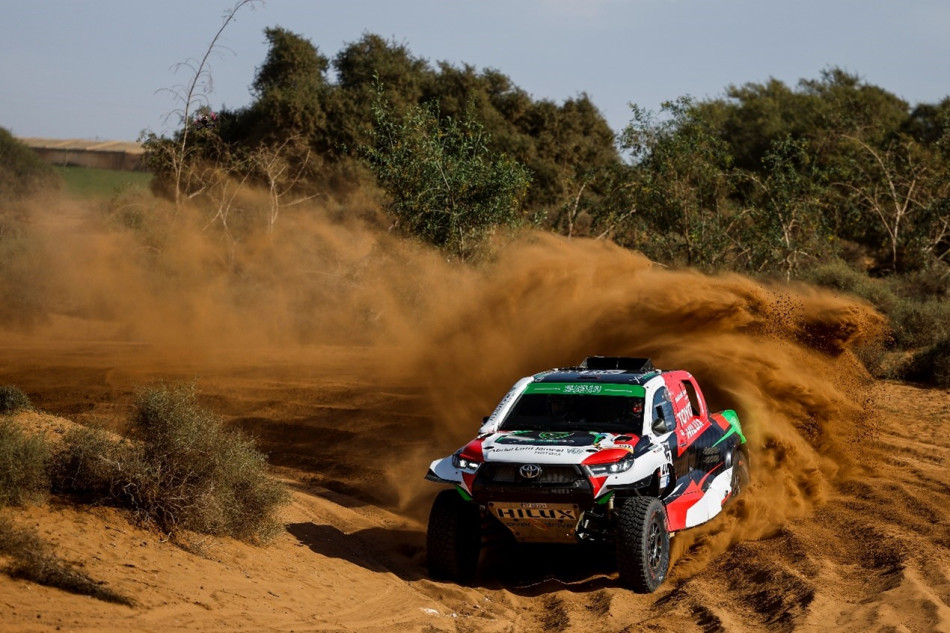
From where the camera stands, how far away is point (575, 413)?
9.60 metres

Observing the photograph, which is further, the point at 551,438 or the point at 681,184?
the point at 681,184

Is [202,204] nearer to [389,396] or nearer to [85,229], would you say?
[85,229]

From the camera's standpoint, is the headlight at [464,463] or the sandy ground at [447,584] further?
the headlight at [464,463]

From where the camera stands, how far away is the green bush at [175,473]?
330 inches

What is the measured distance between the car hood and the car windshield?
174 millimetres

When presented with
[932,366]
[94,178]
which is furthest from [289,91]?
[932,366]

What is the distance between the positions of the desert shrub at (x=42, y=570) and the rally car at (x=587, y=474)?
2958 millimetres

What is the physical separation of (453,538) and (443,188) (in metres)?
10.5

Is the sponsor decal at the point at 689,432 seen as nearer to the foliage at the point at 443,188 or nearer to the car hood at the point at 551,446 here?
the car hood at the point at 551,446

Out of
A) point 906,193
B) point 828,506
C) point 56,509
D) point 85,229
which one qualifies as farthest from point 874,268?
point 56,509

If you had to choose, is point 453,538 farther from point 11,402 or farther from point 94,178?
point 94,178

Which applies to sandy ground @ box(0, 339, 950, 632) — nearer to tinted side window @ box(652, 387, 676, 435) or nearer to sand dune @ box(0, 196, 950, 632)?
sand dune @ box(0, 196, 950, 632)

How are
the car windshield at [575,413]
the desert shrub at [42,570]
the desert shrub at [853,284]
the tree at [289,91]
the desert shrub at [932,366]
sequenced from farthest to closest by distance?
1. the tree at [289,91]
2. the desert shrub at [853,284]
3. the desert shrub at [932,366]
4. the car windshield at [575,413]
5. the desert shrub at [42,570]

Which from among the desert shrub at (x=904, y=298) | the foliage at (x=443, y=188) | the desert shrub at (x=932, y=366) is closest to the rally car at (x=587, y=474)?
the foliage at (x=443, y=188)
